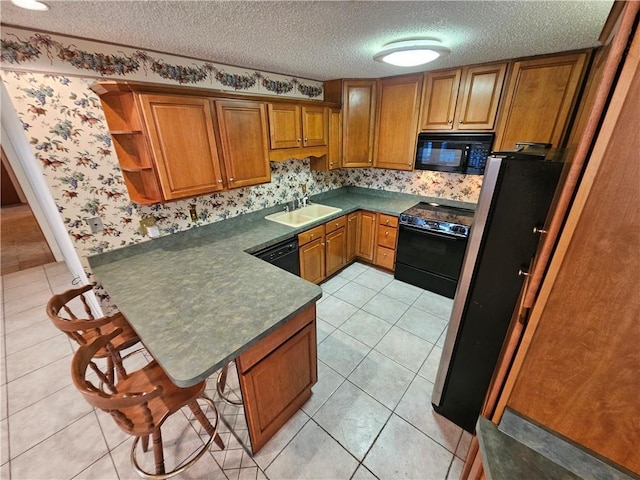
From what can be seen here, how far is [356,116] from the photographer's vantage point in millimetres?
3133

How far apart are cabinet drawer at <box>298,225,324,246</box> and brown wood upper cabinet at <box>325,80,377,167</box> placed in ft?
3.22

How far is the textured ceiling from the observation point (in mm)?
1239

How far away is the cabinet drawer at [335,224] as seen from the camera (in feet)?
9.93

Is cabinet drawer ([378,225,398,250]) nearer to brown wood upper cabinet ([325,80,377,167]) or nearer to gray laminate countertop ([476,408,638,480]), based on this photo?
brown wood upper cabinet ([325,80,377,167])

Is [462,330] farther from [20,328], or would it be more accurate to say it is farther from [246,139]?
[20,328]

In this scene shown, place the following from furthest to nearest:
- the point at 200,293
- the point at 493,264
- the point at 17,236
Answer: the point at 17,236 → the point at 200,293 → the point at 493,264

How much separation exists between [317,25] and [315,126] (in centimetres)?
143

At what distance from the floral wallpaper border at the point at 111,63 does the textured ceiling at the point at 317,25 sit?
77 millimetres

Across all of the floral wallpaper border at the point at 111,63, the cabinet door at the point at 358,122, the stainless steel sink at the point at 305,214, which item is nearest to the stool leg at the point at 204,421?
the stainless steel sink at the point at 305,214

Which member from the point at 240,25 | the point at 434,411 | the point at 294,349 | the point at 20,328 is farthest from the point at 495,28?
the point at 20,328

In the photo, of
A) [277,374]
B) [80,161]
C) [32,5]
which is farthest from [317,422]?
[32,5]

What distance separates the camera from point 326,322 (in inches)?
105

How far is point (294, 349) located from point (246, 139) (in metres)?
1.77

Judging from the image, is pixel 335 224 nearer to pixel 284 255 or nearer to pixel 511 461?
pixel 284 255
